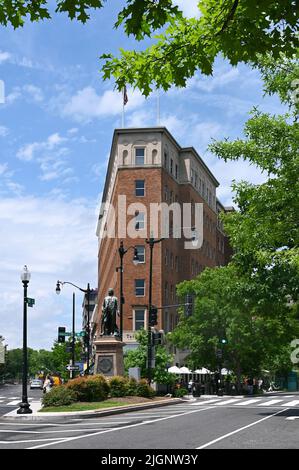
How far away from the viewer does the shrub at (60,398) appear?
29.0 m

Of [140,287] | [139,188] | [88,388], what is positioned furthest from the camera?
[139,188]

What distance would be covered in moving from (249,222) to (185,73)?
721 inches

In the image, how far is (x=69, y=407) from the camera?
27703 millimetres

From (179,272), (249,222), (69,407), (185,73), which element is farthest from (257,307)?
(179,272)

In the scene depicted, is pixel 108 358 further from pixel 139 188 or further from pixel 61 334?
pixel 139 188

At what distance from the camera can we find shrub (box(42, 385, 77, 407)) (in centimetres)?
2895

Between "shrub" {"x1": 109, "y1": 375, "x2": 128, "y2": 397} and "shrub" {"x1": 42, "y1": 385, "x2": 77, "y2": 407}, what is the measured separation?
10.5 feet

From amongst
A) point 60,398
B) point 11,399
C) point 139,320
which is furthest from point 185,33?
point 139,320

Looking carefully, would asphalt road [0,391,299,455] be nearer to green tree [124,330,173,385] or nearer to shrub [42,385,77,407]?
shrub [42,385,77,407]

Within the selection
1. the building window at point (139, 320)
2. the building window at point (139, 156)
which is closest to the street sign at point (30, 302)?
the building window at point (139, 320)

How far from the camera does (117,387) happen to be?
32.6 metres

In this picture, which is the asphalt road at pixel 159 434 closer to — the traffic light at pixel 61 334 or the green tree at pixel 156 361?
the green tree at pixel 156 361

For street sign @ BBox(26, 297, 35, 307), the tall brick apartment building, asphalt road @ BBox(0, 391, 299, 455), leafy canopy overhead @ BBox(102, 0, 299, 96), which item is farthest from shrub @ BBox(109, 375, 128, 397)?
the tall brick apartment building

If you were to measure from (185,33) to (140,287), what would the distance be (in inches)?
2453
